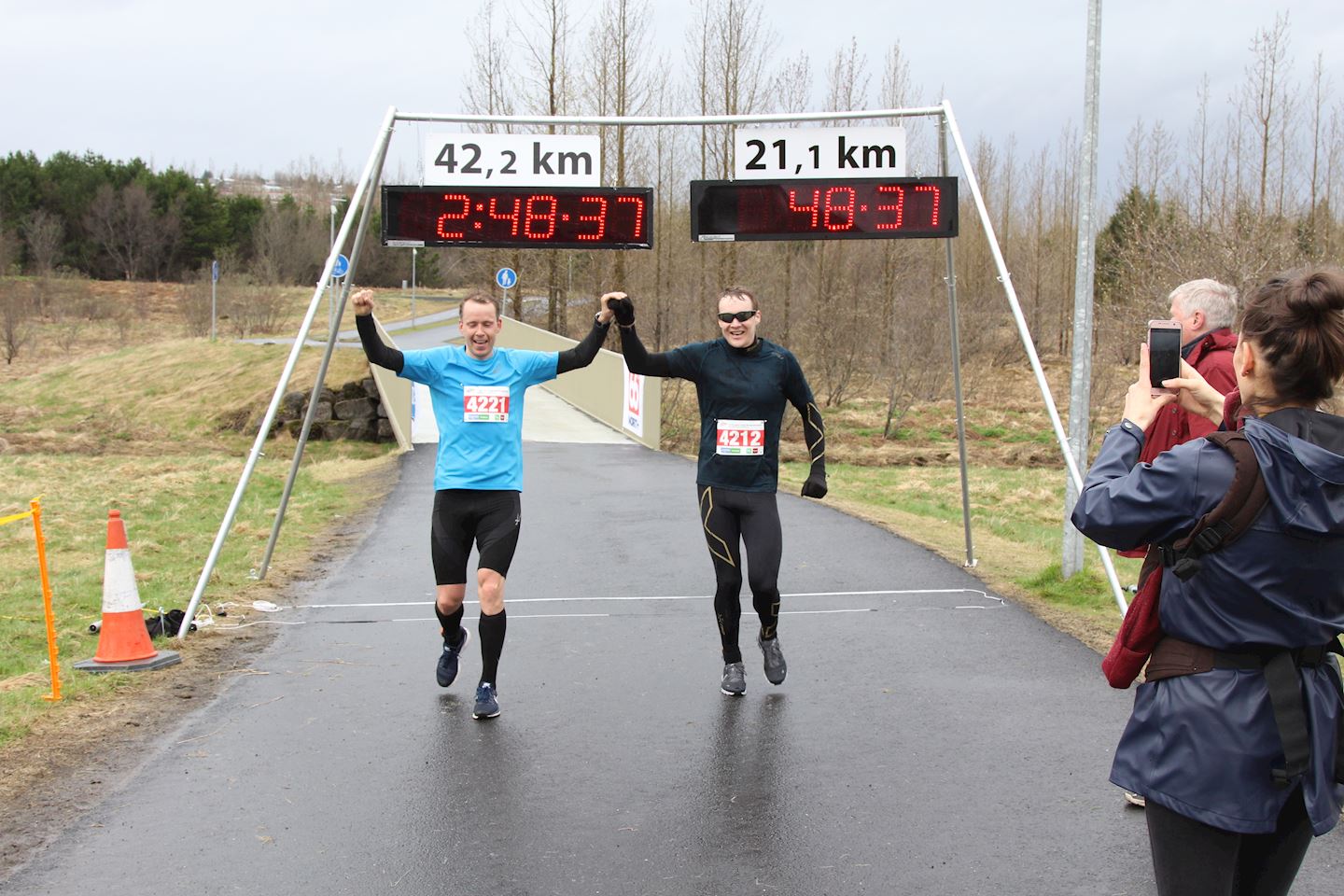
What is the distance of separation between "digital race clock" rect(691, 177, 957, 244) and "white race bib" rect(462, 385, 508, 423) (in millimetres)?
3123

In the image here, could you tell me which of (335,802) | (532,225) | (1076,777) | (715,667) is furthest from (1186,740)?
(532,225)

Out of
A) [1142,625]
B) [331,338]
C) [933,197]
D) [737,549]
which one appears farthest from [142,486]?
[1142,625]

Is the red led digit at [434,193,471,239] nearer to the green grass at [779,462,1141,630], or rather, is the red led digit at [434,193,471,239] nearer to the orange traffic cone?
the orange traffic cone

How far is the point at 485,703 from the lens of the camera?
6047 millimetres

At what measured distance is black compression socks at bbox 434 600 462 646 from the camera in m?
6.48

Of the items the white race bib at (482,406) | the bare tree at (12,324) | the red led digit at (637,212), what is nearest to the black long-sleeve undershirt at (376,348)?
the white race bib at (482,406)

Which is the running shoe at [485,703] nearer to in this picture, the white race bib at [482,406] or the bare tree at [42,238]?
the white race bib at [482,406]

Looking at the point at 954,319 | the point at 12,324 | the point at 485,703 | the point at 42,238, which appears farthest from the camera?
the point at 42,238

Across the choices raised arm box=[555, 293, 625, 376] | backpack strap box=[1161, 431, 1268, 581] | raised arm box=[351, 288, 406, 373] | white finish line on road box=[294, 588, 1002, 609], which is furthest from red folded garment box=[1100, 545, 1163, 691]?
white finish line on road box=[294, 588, 1002, 609]

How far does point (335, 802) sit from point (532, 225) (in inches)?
200

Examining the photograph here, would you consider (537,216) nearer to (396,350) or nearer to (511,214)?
(511,214)

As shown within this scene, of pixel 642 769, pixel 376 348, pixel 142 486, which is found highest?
pixel 376 348

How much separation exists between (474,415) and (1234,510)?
4335 mm

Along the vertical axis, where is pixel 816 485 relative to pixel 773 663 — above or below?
above
